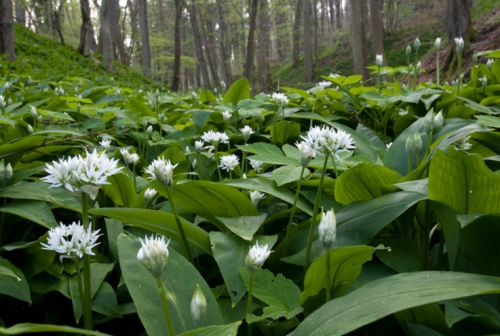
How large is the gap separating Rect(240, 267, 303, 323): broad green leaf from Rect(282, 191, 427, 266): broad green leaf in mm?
127

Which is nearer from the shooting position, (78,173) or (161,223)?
(78,173)

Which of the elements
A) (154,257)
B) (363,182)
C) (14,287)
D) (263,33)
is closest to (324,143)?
(363,182)

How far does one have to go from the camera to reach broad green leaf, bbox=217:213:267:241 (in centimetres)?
107

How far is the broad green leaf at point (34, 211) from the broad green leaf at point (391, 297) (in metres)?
0.81

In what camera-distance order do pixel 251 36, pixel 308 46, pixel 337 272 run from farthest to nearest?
pixel 308 46
pixel 251 36
pixel 337 272

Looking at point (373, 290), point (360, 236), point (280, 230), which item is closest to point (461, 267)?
point (360, 236)

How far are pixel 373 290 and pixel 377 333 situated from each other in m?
0.19

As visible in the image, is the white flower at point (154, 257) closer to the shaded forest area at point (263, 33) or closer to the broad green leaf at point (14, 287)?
the broad green leaf at point (14, 287)

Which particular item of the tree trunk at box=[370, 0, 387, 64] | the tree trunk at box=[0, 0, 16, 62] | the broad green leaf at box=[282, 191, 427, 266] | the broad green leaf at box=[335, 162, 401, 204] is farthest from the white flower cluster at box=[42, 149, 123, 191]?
the tree trunk at box=[370, 0, 387, 64]

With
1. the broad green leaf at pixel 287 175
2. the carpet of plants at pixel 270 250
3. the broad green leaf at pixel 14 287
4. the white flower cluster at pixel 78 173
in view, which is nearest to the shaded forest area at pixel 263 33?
the broad green leaf at pixel 287 175

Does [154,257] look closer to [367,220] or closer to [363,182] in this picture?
[367,220]

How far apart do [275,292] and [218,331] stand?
26 centimetres

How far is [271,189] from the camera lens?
1.27 metres

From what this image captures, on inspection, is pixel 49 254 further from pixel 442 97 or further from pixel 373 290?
pixel 442 97
